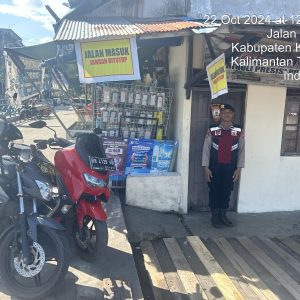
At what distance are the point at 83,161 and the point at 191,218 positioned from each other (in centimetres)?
283

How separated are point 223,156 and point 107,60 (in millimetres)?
2205

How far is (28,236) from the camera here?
288 cm

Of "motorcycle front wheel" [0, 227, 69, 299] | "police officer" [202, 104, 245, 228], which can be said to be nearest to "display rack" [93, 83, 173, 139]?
"police officer" [202, 104, 245, 228]

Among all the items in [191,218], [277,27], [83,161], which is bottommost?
[191,218]

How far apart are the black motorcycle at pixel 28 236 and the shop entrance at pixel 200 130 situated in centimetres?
310

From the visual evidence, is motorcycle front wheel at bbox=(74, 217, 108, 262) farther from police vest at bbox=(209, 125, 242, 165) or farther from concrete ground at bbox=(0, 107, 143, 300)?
police vest at bbox=(209, 125, 242, 165)

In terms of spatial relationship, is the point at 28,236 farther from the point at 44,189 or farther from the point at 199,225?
the point at 199,225

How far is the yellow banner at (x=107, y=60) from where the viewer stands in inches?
168

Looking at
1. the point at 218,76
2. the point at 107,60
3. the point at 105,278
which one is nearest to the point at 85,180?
the point at 105,278

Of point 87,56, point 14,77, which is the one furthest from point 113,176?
point 14,77

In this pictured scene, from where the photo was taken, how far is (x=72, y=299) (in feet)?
9.89

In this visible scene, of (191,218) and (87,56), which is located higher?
(87,56)

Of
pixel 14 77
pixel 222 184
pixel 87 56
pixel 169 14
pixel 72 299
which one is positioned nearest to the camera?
pixel 72 299

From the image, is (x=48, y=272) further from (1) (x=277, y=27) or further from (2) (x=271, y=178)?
(2) (x=271, y=178)
